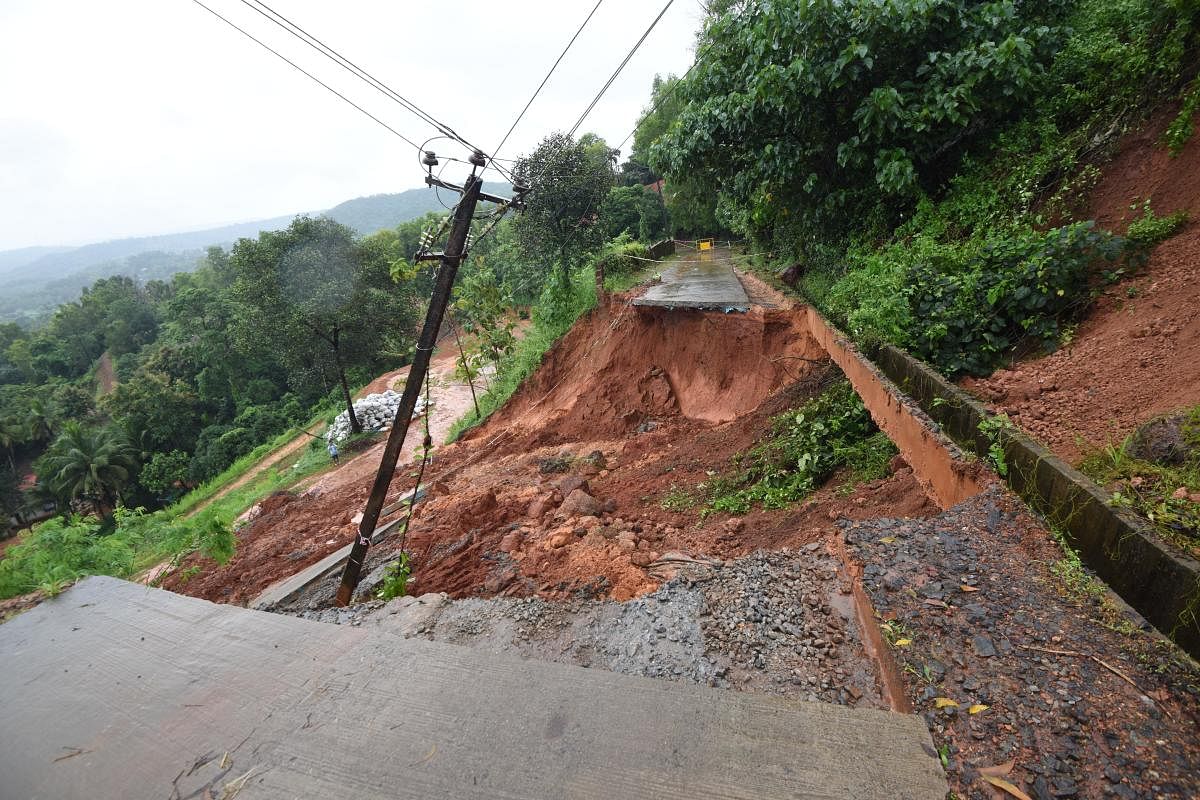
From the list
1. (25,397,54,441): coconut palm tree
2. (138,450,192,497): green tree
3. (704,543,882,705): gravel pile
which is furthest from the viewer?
(25,397,54,441): coconut palm tree

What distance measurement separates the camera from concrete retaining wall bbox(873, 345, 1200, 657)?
6.30 feet

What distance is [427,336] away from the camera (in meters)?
5.09

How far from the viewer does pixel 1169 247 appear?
12.5 feet

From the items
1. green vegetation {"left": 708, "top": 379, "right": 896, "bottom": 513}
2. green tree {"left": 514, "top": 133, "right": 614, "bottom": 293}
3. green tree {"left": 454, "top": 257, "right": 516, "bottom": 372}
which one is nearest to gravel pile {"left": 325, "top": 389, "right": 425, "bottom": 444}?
green tree {"left": 454, "top": 257, "right": 516, "bottom": 372}

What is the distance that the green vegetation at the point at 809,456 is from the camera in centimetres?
493

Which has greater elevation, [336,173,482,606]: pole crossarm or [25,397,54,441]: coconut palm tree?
[336,173,482,606]: pole crossarm

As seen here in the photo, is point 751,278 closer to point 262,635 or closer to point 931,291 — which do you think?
point 931,291

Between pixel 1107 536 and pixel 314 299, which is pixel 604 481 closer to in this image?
pixel 1107 536

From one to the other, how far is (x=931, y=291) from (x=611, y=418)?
269 inches

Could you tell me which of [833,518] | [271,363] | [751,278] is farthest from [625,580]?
[271,363]

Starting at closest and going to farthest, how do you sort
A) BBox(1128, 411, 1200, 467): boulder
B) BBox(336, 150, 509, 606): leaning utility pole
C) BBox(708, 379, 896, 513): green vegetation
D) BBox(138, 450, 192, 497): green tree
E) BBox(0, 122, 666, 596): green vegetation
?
BBox(1128, 411, 1200, 467): boulder < BBox(708, 379, 896, 513): green vegetation < BBox(336, 150, 509, 606): leaning utility pole < BBox(0, 122, 666, 596): green vegetation < BBox(138, 450, 192, 497): green tree

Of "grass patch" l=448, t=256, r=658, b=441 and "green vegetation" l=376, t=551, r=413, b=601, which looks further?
"grass patch" l=448, t=256, r=658, b=441

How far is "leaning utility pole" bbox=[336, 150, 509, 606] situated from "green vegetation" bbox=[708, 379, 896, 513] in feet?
11.2

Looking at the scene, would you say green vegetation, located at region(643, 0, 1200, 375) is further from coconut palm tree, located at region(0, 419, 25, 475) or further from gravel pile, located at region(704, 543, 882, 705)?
coconut palm tree, located at region(0, 419, 25, 475)
